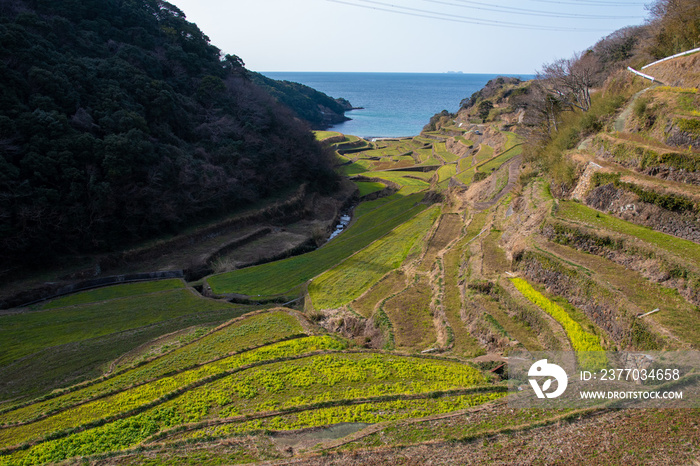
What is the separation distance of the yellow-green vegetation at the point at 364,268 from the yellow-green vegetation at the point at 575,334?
10372 mm

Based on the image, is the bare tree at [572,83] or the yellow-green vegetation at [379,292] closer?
the yellow-green vegetation at [379,292]

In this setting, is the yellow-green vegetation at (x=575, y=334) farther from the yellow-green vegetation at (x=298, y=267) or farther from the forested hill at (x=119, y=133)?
the forested hill at (x=119, y=133)

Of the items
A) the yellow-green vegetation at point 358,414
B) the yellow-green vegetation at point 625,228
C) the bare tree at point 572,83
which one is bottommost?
the yellow-green vegetation at point 358,414

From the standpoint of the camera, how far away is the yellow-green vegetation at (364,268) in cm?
2509

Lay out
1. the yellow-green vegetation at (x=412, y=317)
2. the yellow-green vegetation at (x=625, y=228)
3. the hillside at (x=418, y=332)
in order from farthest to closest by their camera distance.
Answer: the yellow-green vegetation at (x=412, y=317) < the yellow-green vegetation at (x=625, y=228) < the hillside at (x=418, y=332)

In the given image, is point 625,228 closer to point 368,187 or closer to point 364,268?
point 364,268

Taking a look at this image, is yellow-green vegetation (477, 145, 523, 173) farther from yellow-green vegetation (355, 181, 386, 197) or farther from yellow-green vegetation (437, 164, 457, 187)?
yellow-green vegetation (355, 181, 386, 197)

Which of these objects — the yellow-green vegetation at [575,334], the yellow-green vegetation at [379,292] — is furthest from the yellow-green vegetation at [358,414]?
the yellow-green vegetation at [379,292]

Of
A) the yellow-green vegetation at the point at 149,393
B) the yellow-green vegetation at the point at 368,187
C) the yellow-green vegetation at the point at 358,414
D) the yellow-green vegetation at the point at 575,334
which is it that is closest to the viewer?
the yellow-green vegetation at the point at 358,414

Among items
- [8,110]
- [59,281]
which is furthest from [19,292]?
[8,110]

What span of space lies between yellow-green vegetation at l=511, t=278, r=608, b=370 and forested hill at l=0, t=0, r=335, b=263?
95.9 ft

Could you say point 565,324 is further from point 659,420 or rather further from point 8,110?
point 8,110

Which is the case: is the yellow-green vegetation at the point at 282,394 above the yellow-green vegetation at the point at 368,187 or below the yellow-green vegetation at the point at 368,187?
below

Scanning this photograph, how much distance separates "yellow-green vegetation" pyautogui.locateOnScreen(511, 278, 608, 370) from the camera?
13094mm
